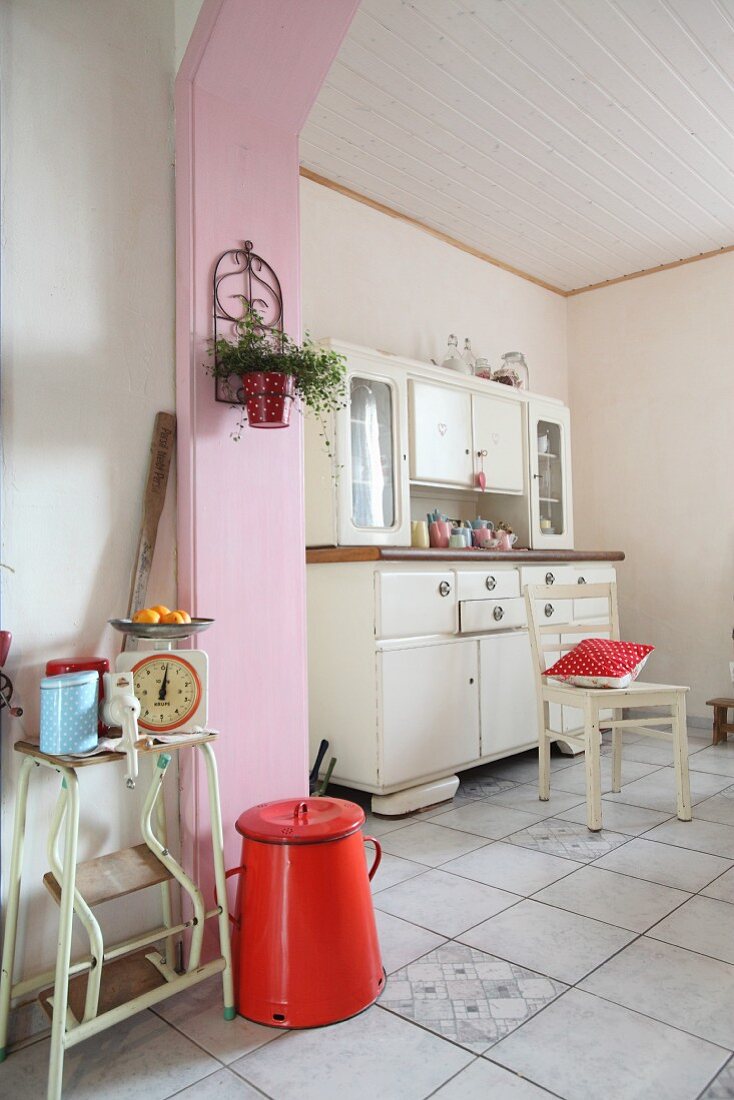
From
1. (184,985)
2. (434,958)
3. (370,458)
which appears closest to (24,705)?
(184,985)

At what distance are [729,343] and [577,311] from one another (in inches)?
40.6

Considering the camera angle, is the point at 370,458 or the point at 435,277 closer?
the point at 370,458

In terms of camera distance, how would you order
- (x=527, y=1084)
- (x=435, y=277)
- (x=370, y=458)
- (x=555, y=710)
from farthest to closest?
(x=435, y=277)
(x=555, y=710)
(x=370, y=458)
(x=527, y=1084)

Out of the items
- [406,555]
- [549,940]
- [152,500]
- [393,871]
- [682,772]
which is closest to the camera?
[152,500]

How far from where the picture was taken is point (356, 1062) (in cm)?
148

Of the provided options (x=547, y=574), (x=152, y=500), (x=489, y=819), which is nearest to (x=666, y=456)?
(x=547, y=574)

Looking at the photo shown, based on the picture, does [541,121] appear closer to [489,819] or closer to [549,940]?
[489,819]

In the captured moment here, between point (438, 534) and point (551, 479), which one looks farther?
point (551, 479)

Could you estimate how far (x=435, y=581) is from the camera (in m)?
3.08

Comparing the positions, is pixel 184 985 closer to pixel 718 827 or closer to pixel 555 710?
pixel 718 827

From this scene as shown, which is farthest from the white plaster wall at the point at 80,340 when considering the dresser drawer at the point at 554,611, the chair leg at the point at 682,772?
the dresser drawer at the point at 554,611

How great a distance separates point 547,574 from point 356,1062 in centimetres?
253

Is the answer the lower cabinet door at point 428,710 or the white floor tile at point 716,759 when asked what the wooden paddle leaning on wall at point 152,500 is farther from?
the white floor tile at point 716,759

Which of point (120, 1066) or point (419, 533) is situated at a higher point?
point (419, 533)
